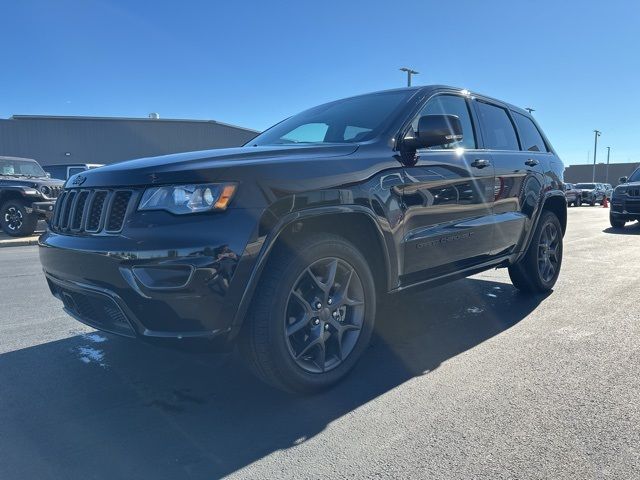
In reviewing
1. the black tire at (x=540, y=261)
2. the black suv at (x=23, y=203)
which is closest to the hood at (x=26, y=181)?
the black suv at (x=23, y=203)

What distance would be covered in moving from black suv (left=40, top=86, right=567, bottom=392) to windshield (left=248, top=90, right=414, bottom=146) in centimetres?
2

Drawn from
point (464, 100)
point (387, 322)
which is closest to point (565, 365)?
point (387, 322)

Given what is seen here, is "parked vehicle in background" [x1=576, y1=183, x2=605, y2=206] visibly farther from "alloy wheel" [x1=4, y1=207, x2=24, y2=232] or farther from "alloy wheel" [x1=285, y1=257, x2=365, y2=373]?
"alloy wheel" [x1=285, y1=257, x2=365, y2=373]

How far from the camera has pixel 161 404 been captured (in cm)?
274

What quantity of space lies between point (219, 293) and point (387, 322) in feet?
7.39

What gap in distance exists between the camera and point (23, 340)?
380 centimetres

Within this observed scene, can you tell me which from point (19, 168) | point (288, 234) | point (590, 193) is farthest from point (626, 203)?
point (590, 193)

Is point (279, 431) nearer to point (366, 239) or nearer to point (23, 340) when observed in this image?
point (366, 239)

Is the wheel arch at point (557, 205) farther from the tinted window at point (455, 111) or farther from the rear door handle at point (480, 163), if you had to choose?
the tinted window at point (455, 111)

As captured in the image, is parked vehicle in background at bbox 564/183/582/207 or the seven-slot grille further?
parked vehicle in background at bbox 564/183/582/207

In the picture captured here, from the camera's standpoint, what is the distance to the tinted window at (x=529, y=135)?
16.6 feet

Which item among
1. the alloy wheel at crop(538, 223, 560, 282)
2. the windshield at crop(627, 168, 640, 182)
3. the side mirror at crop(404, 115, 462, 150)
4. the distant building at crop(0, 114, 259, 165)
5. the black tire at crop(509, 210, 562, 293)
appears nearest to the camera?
the side mirror at crop(404, 115, 462, 150)

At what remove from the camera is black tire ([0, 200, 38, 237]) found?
36.7ft

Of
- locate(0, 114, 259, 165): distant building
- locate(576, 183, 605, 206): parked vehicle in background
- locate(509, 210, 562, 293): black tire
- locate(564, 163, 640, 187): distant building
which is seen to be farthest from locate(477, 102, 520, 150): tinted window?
locate(564, 163, 640, 187): distant building
